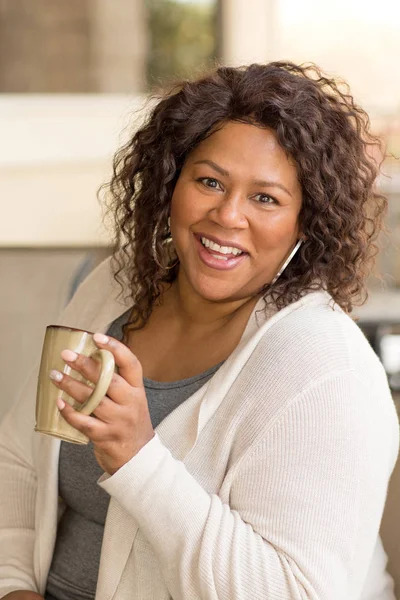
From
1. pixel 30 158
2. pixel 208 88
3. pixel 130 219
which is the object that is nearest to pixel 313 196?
pixel 208 88

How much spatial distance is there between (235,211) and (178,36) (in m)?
2.00

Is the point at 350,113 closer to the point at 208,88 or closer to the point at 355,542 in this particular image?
the point at 208,88

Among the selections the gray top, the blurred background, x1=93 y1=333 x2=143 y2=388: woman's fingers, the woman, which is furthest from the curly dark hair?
the blurred background

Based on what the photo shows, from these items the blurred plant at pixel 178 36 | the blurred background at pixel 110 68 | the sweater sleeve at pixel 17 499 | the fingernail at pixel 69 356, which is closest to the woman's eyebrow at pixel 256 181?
the fingernail at pixel 69 356

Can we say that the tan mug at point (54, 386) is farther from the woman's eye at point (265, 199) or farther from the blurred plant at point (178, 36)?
the blurred plant at point (178, 36)

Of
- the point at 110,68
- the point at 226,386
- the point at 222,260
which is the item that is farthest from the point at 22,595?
the point at 110,68

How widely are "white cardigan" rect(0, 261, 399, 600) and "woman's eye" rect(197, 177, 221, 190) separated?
18cm

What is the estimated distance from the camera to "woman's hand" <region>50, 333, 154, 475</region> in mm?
910

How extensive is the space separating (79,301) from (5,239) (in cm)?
146

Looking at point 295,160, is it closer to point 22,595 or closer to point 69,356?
point 69,356

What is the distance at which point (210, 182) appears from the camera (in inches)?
46.6

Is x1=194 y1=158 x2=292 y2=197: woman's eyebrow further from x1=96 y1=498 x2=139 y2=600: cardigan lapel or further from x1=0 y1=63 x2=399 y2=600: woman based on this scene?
x1=96 y1=498 x2=139 y2=600: cardigan lapel

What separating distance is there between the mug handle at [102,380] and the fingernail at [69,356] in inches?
1.0

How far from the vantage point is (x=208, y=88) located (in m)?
1.22
